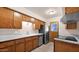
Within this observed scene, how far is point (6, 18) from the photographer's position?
1.90m

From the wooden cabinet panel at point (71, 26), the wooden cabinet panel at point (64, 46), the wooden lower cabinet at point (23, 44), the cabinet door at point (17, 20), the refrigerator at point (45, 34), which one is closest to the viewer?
the wooden cabinet panel at point (64, 46)

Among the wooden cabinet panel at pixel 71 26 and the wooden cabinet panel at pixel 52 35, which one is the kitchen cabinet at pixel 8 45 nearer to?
the wooden cabinet panel at pixel 52 35

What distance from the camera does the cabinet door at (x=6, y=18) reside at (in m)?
1.77

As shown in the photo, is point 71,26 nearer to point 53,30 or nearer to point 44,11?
point 53,30

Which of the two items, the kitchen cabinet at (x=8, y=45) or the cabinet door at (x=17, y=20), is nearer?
the kitchen cabinet at (x=8, y=45)

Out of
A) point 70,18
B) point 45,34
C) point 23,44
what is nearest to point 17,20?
point 23,44

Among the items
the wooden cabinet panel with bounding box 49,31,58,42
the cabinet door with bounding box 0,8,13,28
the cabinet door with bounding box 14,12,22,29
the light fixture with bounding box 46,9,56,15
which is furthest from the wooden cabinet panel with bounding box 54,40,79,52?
the cabinet door with bounding box 0,8,13,28

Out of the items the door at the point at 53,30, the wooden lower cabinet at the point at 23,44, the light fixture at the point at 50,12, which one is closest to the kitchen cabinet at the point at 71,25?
the door at the point at 53,30

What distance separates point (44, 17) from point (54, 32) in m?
0.35

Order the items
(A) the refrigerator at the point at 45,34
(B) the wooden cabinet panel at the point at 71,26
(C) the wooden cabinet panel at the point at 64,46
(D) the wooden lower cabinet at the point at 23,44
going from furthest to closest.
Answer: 1. (A) the refrigerator at the point at 45,34
2. (D) the wooden lower cabinet at the point at 23,44
3. (B) the wooden cabinet panel at the point at 71,26
4. (C) the wooden cabinet panel at the point at 64,46

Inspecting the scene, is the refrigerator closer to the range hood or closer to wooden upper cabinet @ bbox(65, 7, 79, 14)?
the range hood
